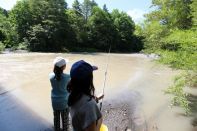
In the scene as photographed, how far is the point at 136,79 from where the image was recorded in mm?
16438

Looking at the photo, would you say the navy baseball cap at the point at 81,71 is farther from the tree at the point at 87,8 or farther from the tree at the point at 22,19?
the tree at the point at 87,8

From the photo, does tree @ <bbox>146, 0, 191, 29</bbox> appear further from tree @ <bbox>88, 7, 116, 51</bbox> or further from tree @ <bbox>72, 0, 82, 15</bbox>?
tree @ <bbox>72, 0, 82, 15</bbox>

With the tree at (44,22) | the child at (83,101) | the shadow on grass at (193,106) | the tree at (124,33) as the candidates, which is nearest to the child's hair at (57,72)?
the child at (83,101)

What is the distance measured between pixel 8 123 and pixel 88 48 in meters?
43.9

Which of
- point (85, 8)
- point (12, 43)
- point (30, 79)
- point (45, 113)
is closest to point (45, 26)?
point (12, 43)

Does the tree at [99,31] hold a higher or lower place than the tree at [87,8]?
lower

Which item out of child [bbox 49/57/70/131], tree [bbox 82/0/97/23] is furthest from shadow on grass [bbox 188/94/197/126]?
tree [bbox 82/0/97/23]

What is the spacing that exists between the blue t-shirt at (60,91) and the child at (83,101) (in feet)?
6.49

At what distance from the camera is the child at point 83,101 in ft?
8.48

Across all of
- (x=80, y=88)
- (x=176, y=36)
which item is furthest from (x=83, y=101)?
(x=176, y=36)

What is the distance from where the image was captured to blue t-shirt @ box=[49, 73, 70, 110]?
183 inches

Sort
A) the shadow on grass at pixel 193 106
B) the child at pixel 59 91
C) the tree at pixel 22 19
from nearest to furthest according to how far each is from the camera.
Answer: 1. the child at pixel 59 91
2. the shadow on grass at pixel 193 106
3. the tree at pixel 22 19

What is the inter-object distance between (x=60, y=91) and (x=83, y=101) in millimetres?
2084

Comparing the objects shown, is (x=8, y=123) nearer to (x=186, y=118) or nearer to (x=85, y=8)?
(x=186, y=118)
